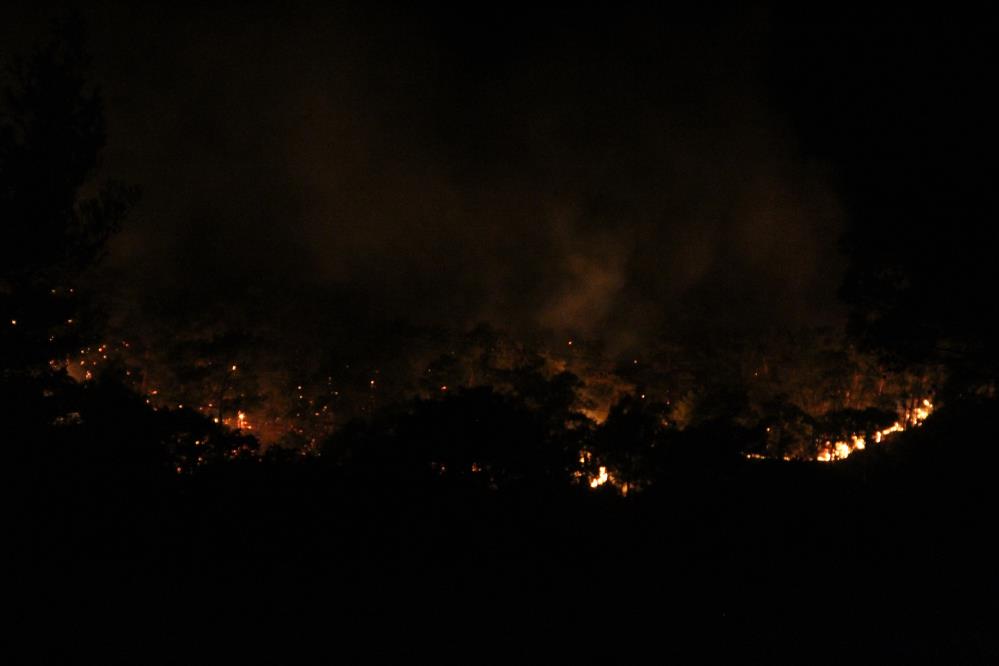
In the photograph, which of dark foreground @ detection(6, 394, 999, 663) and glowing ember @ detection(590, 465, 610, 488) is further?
glowing ember @ detection(590, 465, 610, 488)

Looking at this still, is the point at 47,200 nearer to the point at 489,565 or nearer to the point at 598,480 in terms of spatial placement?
the point at 489,565

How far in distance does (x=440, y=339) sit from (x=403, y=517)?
55.3 feet

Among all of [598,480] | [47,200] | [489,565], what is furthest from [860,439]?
[47,200]

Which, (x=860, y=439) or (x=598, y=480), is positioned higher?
(x=860, y=439)

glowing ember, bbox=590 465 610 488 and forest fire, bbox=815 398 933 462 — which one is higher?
forest fire, bbox=815 398 933 462

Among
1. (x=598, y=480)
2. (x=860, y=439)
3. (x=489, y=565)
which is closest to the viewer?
(x=489, y=565)

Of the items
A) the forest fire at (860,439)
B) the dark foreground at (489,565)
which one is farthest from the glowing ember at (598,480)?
the forest fire at (860,439)

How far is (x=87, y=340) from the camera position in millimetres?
8367

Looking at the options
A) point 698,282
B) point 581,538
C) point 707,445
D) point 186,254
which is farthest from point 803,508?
point 186,254

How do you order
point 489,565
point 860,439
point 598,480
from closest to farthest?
point 489,565 < point 598,480 < point 860,439

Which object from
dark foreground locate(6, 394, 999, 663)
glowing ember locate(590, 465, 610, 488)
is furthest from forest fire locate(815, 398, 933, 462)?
dark foreground locate(6, 394, 999, 663)

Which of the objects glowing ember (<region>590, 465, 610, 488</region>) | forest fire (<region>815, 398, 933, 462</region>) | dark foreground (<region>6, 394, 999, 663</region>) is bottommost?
dark foreground (<region>6, 394, 999, 663</region>)

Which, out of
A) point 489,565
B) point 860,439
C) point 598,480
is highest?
point 860,439

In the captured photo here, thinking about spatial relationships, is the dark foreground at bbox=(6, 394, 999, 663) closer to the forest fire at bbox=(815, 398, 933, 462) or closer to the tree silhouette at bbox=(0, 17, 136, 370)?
the tree silhouette at bbox=(0, 17, 136, 370)
